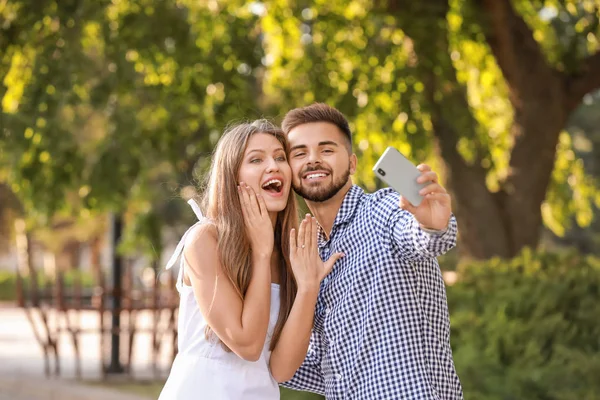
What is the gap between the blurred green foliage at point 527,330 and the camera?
553 centimetres

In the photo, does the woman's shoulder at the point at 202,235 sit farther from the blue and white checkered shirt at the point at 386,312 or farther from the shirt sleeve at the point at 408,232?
the shirt sleeve at the point at 408,232

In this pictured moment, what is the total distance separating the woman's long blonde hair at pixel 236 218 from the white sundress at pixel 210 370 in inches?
2.8

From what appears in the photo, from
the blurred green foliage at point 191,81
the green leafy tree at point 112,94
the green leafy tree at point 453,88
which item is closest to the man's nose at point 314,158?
the blurred green foliage at point 191,81

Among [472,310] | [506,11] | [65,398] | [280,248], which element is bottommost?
[65,398]

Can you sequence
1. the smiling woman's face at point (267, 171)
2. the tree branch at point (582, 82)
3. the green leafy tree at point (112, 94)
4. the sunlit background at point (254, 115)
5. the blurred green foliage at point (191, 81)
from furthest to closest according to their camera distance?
the tree branch at point (582, 82), the blurred green foliage at point (191, 81), the green leafy tree at point (112, 94), the sunlit background at point (254, 115), the smiling woman's face at point (267, 171)

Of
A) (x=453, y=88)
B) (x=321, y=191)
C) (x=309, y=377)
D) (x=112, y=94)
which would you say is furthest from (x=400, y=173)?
(x=453, y=88)

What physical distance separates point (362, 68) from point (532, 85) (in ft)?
6.16

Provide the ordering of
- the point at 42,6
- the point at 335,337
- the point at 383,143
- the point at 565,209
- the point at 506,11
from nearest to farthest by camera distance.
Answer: the point at 335,337 < the point at 42,6 < the point at 506,11 < the point at 383,143 < the point at 565,209

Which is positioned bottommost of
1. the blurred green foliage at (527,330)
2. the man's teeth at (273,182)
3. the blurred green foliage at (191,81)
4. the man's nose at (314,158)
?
the blurred green foliage at (527,330)

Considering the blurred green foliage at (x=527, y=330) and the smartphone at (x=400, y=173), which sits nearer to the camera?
the smartphone at (x=400, y=173)

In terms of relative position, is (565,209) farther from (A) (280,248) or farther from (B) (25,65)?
(A) (280,248)

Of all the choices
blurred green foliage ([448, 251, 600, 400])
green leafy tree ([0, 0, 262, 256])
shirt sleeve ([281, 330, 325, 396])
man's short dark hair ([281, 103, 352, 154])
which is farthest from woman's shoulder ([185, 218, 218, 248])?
green leafy tree ([0, 0, 262, 256])

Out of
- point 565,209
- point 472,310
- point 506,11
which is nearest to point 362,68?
point 506,11

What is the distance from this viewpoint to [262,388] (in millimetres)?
3172
